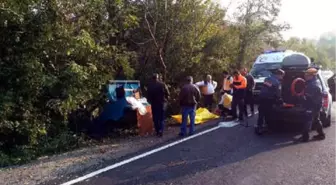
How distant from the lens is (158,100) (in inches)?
374

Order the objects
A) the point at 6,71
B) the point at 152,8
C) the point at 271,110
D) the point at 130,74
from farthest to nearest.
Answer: the point at 152,8 < the point at 130,74 < the point at 271,110 < the point at 6,71

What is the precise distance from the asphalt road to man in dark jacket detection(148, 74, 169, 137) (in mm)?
1176

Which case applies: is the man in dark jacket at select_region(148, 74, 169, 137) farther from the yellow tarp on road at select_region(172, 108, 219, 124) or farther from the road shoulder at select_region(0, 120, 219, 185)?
the yellow tarp on road at select_region(172, 108, 219, 124)

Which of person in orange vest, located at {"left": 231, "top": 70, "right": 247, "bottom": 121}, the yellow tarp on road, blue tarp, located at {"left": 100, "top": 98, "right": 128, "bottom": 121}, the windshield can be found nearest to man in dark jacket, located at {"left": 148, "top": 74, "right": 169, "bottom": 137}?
blue tarp, located at {"left": 100, "top": 98, "right": 128, "bottom": 121}

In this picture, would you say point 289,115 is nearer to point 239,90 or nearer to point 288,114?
point 288,114

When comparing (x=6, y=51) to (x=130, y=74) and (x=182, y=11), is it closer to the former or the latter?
(x=130, y=74)

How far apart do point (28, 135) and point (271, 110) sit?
235 inches

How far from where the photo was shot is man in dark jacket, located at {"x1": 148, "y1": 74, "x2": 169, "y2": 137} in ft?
30.9

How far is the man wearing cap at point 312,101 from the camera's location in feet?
27.7

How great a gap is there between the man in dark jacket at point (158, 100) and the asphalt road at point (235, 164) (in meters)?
1.18

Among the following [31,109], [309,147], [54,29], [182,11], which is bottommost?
[309,147]

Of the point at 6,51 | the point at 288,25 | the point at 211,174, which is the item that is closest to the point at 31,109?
the point at 6,51

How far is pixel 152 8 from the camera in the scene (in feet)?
42.1

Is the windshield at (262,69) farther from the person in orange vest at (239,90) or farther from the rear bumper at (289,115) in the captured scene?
the rear bumper at (289,115)
